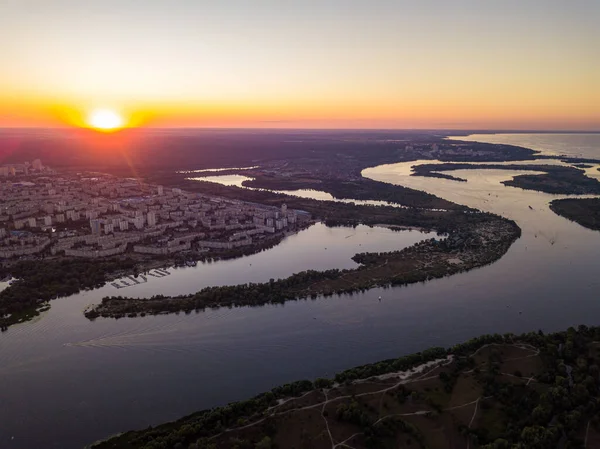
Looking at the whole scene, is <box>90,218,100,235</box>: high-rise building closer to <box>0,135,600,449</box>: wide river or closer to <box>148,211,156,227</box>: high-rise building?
<box>148,211,156,227</box>: high-rise building

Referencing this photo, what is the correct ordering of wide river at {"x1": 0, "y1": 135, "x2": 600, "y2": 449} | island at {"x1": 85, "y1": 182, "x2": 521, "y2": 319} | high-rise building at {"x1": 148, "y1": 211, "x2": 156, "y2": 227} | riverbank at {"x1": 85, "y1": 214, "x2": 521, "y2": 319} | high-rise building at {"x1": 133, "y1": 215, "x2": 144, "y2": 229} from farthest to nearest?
high-rise building at {"x1": 148, "y1": 211, "x2": 156, "y2": 227}
high-rise building at {"x1": 133, "y1": 215, "x2": 144, "y2": 229}
island at {"x1": 85, "y1": 182, "x2": 521, "y2": 319}
riverbank at {"x1": 85, "y1": 214, "x2": 521, "y2": 319}
wide river at {"x1": 0, "y1": 135, "x2": 600, "y2": 449}

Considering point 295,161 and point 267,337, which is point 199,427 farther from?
point 295,161

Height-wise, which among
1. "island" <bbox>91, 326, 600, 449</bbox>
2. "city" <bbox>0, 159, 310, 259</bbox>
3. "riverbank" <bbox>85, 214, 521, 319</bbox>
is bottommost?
"island" <bbox>91, 326, 600, 449</bbox>

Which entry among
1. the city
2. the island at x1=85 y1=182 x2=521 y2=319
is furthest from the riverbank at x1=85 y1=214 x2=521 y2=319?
the city

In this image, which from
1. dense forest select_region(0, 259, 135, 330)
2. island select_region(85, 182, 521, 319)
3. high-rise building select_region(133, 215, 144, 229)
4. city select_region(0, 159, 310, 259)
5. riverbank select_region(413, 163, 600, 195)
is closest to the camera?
dense forest select_region(0, 259, 135, 330)

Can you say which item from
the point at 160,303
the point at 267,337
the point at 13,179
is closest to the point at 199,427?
the point at 267,337

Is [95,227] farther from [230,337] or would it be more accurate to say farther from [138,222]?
[230,337]

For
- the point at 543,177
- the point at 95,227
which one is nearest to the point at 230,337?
the point at 95,227
